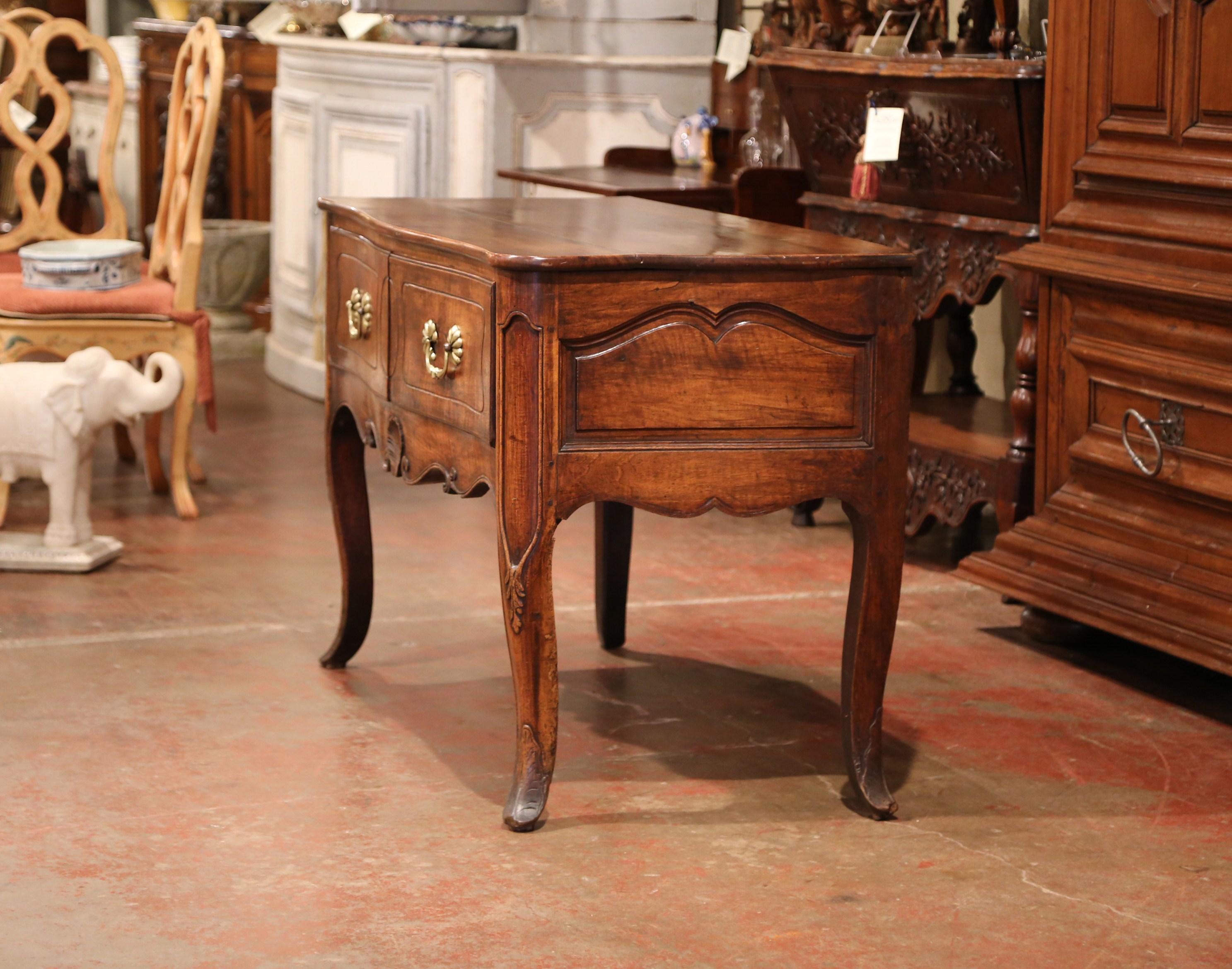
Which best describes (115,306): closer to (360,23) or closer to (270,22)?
(360,23)

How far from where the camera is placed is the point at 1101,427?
3564 millimetres

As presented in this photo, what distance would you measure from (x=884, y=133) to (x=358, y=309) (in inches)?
64.1

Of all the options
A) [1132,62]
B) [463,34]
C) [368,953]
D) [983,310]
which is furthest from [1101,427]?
[463,34]

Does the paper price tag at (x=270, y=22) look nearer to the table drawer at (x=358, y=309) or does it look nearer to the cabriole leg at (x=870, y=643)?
the table drawer at (x=358, y=309)

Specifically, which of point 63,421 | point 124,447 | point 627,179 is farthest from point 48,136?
point 627,179

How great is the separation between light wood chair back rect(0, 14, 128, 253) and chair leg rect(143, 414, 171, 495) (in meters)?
0.60

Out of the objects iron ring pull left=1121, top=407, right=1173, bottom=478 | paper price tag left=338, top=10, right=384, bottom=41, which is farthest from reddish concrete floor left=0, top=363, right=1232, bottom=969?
paper price tag left=338, top=10, right=384, bottom=41

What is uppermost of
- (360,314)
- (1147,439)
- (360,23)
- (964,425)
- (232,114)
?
(360,23)

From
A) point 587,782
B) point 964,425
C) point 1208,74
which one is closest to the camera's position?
point 587,782

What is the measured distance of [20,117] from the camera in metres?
5.25

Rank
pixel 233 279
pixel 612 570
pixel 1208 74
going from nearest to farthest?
pixel 1208 74
pixel 612 570
pixel 233 279

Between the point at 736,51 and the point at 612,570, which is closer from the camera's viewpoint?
the point at 612,570

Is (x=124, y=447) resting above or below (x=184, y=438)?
below

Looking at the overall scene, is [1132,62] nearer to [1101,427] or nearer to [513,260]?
[1101,427]
